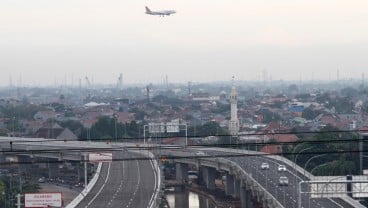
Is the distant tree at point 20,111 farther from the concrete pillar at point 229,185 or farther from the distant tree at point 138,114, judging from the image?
the concrete pillar at point 229,185

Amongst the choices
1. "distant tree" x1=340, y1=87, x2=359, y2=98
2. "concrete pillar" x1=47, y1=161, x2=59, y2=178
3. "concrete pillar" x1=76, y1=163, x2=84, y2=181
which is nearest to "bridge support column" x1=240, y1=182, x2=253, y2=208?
"concrete pillar" x1=76, y1=163, x2=84, y2=181

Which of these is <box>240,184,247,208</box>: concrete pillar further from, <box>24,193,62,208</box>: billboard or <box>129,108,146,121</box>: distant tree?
<box>129,108,146,121</box>: distant tree

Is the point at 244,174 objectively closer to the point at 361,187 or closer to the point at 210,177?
the point at 210,177

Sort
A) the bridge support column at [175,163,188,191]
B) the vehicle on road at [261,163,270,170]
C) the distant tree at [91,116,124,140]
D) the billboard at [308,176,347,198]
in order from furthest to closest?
the distant tree at [91,116,124,140] < the bridge support column at [175,163,188,191] < the vehicle on road at [261,163,270,170] < the billboard at [308,176,347,198]

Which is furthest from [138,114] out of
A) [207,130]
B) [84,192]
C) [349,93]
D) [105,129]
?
[84,192]

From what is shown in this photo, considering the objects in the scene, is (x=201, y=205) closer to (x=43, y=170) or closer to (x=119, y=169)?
(x=119, y=169)

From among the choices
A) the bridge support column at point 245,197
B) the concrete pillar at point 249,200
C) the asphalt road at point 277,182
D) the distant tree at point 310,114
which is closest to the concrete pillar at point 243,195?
the bridge support column at point 245,197
